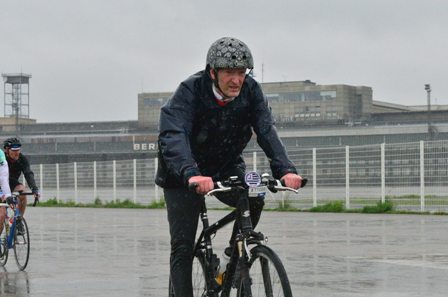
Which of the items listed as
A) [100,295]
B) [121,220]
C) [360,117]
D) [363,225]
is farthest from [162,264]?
[360,117]

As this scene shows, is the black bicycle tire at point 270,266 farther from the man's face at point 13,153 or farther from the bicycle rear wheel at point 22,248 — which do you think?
the man's face at point 13,153

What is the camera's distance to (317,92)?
117312 millimetres

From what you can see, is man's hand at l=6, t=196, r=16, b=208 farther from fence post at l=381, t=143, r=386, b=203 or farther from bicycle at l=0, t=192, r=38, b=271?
fence post at l=381, t=143, r=386, b=203

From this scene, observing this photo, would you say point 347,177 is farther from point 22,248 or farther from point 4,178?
point 4,178

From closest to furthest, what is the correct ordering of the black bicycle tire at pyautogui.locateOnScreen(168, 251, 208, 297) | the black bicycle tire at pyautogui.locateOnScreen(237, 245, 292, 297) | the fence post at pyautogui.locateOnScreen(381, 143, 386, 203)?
the black bicycle tire at pyautogui.locateOnScreen(237, 245, 292, 297) → the black bicycle tire at pyautogui.locateOnScreen(168, 251, 208, 297) → the fence post at pyautogui.locateOnScreen(381, 143, 386, 203)

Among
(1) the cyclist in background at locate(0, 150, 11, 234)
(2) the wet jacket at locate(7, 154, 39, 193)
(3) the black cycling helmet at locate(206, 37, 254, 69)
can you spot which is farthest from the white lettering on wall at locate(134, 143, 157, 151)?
(3) the black cycling helmet at locate(206, 37, 254, 69)

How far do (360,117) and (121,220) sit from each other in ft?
286

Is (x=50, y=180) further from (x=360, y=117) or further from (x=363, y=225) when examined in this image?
(x=360, y=117)

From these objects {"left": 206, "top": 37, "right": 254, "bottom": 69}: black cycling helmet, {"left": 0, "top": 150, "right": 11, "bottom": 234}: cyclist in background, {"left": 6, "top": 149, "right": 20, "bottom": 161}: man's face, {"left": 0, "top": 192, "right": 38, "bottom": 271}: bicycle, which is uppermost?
{"left": 206, "top": 37, "right": 254, "bottom": 69}: black cycling helmet

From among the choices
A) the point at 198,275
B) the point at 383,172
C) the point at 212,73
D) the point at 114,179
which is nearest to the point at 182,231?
the point at 198,275

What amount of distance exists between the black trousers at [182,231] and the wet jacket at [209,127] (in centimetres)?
10

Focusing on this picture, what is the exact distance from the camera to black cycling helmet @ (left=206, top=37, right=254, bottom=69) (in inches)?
223

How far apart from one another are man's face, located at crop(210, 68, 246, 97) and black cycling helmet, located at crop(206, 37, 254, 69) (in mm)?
78

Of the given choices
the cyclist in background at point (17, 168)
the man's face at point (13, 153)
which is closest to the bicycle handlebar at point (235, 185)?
the cyclist in background at point (17, 168)
